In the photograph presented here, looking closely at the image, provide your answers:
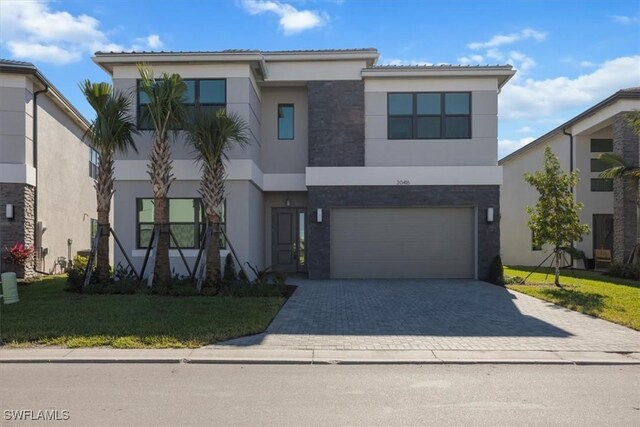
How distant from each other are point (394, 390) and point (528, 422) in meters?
1.52

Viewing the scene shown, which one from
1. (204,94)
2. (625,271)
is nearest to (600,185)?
(625,271)

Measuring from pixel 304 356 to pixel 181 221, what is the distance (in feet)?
30.0

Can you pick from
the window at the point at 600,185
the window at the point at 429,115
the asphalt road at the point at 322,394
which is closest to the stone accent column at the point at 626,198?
the window at the point at 600,185

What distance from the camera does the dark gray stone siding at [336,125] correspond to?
16.6 metres

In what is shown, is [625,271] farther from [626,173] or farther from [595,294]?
[595,294]

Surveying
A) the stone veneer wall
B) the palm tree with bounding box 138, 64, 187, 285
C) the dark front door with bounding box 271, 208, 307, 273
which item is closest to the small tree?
the dark front door with bounding box 271, 208, 307, 273

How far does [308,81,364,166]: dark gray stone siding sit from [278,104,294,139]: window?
1327mm

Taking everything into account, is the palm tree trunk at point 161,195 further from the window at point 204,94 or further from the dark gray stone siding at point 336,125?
the dark gray stone siding at point 336,125

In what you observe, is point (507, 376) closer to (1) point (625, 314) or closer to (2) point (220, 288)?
(1) point (625, 314)

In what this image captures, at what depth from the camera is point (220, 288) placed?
12.8 metres

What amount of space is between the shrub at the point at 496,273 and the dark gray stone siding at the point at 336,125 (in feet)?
17.9

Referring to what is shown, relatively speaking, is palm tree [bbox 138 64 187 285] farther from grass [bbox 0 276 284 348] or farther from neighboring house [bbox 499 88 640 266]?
neighboring house [bbox 499 88 640 266]

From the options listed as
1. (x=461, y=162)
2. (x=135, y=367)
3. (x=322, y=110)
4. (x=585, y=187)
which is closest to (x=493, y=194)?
(x=461, y=162)

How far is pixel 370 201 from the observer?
54.7 ft
